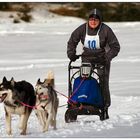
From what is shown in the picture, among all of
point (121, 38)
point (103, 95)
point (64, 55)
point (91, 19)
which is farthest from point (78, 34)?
point (121, 38)

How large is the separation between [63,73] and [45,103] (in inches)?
273

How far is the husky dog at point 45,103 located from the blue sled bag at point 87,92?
0.48 metres

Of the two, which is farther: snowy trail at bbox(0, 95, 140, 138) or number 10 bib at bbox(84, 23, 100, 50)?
number 10 bib at bbox(84, 23, 100, 50)

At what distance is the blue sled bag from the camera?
7945 mm

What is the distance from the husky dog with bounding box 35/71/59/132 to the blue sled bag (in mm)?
483

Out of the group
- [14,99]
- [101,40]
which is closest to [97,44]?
[101,40]

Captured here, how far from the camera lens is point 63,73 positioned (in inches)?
562

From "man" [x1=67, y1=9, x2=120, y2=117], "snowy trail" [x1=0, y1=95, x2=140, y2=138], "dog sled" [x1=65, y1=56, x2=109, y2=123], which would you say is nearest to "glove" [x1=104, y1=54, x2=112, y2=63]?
"man" [x1=67, y1=9, x2=120, y2=117]

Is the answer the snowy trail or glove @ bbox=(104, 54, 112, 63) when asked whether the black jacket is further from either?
the snowy trail

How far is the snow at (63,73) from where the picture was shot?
725 cm

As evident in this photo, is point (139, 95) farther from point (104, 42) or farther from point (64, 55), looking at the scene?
point (64, 55)

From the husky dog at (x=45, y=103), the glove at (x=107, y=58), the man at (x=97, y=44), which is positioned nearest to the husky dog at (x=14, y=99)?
the husky dog at (x=45, y=103)

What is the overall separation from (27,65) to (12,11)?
1012 inches

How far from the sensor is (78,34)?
27.0 feet
